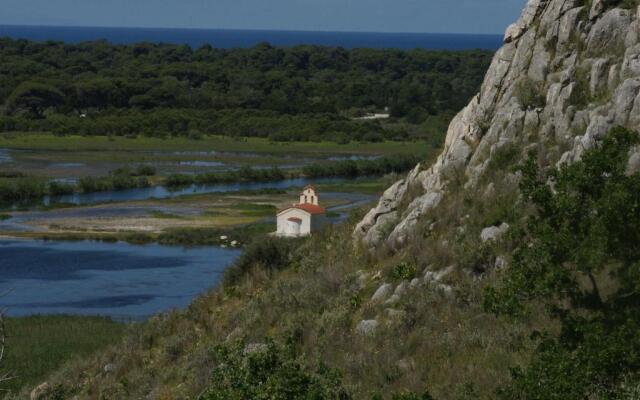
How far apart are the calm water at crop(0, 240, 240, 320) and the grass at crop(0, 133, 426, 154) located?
4211cm

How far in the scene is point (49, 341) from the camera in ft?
109

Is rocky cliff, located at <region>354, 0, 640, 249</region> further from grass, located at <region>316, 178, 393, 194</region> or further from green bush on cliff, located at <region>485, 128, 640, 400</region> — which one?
grass, located at <region>316, 178, 393, 194</region>

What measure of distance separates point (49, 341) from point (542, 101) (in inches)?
716

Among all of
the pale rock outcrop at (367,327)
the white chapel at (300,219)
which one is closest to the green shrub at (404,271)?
the pale rock outcrop at (367,327)

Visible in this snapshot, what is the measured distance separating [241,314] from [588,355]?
10953 millimetres

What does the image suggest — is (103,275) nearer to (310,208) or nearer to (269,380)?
(310,208)

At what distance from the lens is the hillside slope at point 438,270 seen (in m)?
16.1

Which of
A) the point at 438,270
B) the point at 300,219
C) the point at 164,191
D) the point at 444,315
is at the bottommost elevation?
the point at 164,191

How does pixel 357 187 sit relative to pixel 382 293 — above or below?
below

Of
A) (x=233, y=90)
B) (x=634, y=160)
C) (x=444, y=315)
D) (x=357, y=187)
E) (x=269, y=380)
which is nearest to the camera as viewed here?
(x=269, y=380)

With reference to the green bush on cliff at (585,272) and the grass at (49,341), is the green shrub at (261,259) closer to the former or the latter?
the grass at (49,341)

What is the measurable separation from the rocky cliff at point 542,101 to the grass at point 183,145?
70262 millimetres

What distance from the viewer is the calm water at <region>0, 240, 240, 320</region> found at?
40.1m

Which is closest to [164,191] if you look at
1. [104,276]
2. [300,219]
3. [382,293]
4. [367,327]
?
[300,219]
